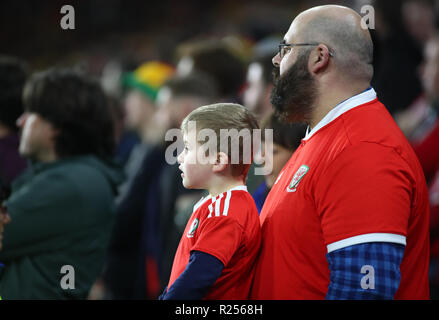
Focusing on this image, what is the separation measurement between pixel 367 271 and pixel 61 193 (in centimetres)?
158

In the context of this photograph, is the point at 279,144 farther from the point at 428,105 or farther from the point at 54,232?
the point at 428,105

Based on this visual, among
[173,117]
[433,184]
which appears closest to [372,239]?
[433,184]

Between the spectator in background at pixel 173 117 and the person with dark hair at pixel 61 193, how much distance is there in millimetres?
712

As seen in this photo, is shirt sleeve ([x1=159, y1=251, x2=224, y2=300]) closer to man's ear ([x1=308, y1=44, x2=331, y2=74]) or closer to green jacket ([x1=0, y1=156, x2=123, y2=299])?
man's ear ([x1=308, y1=44, x2=331, y2=74])

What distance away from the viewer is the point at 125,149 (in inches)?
217

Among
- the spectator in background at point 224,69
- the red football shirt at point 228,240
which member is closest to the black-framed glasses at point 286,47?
the red football shirt at point 228,240

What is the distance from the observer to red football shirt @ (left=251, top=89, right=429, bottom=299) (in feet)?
5.36

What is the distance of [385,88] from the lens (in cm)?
448

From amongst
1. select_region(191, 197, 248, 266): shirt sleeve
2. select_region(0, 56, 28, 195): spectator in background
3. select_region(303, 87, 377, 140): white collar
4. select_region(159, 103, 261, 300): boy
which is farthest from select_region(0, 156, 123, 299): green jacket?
select_region(303, 87, 377, 140): white collar

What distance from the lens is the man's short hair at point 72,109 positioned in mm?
2945

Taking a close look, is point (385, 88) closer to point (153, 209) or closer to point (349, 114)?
point (153, 209)

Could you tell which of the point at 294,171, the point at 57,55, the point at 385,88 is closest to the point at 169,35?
the point at 57,55

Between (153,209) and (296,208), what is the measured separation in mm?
2487

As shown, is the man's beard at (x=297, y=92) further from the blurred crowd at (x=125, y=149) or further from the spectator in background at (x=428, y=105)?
the spectator in background at (x=428, y=105)
